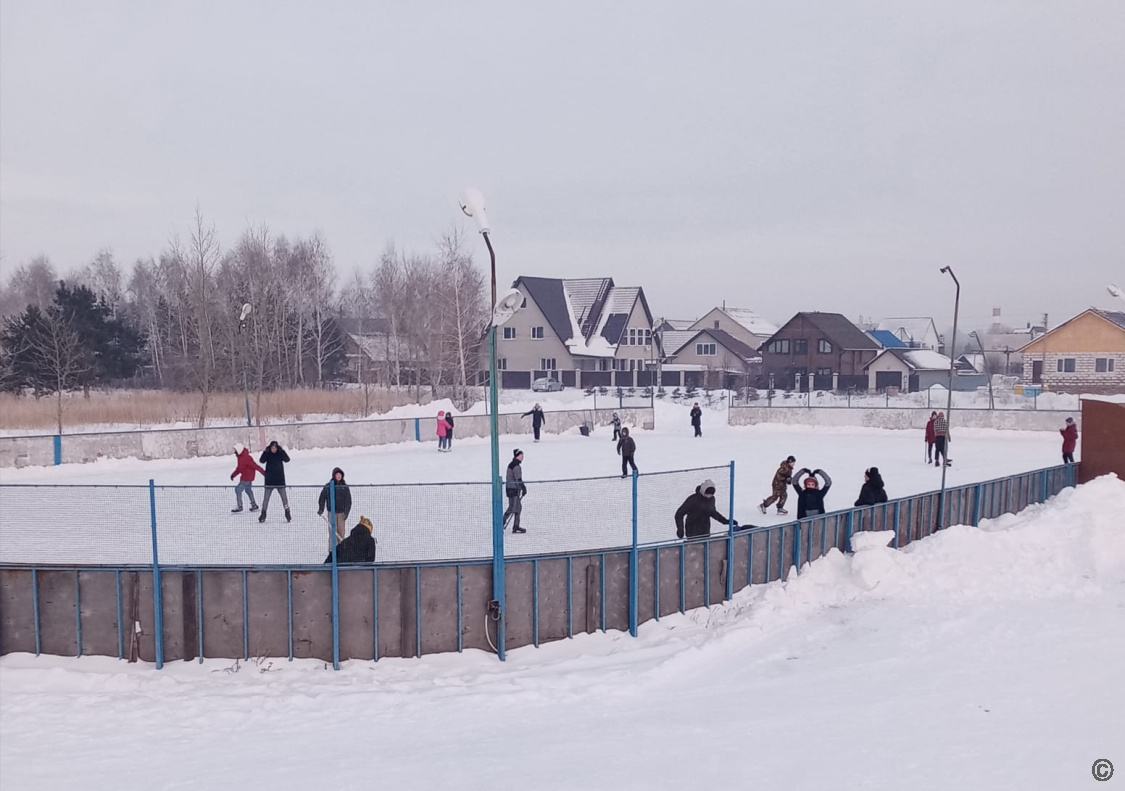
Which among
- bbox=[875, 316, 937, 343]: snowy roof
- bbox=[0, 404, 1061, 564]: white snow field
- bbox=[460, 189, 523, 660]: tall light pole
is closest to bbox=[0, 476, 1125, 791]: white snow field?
bbox=[460, 189, 523, 660]: tall light pole

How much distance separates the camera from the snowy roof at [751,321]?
84938 millimetres

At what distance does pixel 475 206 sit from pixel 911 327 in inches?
3797

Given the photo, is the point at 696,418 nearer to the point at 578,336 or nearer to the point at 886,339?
the point at 578,336

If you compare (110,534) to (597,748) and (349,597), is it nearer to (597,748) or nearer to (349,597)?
(349,597)

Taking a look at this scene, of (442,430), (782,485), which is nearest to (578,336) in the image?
(442,430)

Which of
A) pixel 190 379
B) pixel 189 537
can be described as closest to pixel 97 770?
pixel 189 537

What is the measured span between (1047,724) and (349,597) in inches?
262

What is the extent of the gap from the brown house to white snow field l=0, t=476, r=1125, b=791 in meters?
48.6

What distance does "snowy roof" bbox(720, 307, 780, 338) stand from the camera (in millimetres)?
84938

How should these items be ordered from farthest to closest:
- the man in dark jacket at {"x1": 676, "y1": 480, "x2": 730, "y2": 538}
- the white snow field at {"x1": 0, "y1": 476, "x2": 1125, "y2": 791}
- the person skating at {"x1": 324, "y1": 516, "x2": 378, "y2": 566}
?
the man in dark jacket at {"x1": 676, "y1": 480, "x2": 730, "y2": 538} < the person skating at {"x1": 324, "y1": 516, "x2": 378, "y2": 566} < the white snow field at {"x1": 0, "y1": 476, "x2": 1125, "y2": 791}

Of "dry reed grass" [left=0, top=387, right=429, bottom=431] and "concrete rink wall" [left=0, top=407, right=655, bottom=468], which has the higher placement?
"dry reed grass" [left=0, top=387, right=429, bottom=431]

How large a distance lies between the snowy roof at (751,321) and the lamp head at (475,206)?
7739 centimetres

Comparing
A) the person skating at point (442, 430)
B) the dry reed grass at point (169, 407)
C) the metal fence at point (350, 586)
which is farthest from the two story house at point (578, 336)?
the metal fence at point (350, 586)

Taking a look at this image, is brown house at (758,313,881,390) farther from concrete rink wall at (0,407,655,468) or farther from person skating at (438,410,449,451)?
person skating at (438,410,449,451)
